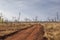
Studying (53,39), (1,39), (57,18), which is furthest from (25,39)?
(57,18)

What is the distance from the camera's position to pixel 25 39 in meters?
19.4

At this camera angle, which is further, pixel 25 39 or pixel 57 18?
pixel 57 18

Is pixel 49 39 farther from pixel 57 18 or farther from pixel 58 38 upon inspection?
pixel 57 18

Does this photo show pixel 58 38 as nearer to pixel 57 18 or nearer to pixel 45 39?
pixel 45 39

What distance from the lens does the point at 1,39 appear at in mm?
19984

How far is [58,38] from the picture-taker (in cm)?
2158

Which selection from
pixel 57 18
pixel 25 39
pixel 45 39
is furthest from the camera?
pixel 57 18

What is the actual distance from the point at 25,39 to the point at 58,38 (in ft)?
13.6

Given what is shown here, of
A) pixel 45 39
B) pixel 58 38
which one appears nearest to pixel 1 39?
pixel 45 39

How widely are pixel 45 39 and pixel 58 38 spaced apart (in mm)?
1565

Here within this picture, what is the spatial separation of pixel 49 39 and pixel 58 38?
1.18 metres

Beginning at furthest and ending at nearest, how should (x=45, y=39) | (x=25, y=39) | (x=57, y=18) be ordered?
(x=57, y=18)
(x=45, y=39)
(x=25, y=39)

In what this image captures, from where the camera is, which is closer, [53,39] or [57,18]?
[53,39]

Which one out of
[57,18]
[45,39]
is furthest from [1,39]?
[57,18]
